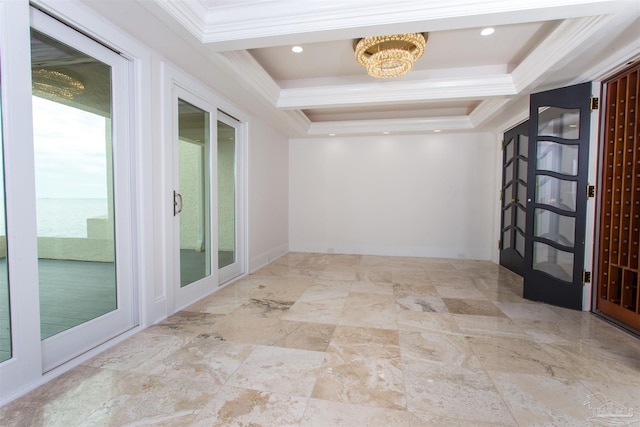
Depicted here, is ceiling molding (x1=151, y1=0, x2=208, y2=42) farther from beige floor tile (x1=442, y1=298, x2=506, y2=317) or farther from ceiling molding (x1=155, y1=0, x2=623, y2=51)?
beige floor tile (x1=442, y1=298, x2=506, y2=317)

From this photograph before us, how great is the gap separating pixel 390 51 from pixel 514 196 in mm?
3518

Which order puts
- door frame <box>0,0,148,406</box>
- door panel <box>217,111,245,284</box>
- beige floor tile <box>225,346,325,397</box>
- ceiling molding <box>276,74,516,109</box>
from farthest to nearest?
door panel <box>217,111,245,284</box>, ceiling molding <box>276,74,516,109</box>, beige floor tile <box>225,346,325,397</box>, door frame <box>0,0,148,406</box>

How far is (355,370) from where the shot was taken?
194 centimetres

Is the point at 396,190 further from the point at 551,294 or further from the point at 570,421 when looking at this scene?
the point at 570,421

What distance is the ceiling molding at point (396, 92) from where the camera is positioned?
3.59 m

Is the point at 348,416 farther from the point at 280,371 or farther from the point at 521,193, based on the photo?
the point at 521,193

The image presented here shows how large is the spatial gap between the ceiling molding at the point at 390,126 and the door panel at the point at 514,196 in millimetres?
834

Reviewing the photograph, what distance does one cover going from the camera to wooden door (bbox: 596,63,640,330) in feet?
8.66

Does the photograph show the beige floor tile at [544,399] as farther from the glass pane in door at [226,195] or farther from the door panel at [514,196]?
the glass pane in door at [226,195]

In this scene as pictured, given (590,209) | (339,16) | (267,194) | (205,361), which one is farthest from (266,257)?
(590,209)

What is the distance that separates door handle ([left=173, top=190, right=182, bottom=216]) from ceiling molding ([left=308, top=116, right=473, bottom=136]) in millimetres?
3530

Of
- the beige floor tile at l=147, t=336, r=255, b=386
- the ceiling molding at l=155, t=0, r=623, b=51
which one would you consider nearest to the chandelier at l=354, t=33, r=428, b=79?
the ceiling molding at l=155, t=0, r=623, b=51

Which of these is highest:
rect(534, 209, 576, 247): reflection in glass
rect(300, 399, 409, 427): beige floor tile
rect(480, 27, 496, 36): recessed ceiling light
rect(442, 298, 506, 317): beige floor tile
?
rect(480, 27, 496, 36): recessed ceiling light

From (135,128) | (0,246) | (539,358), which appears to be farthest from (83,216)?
(539,358)
